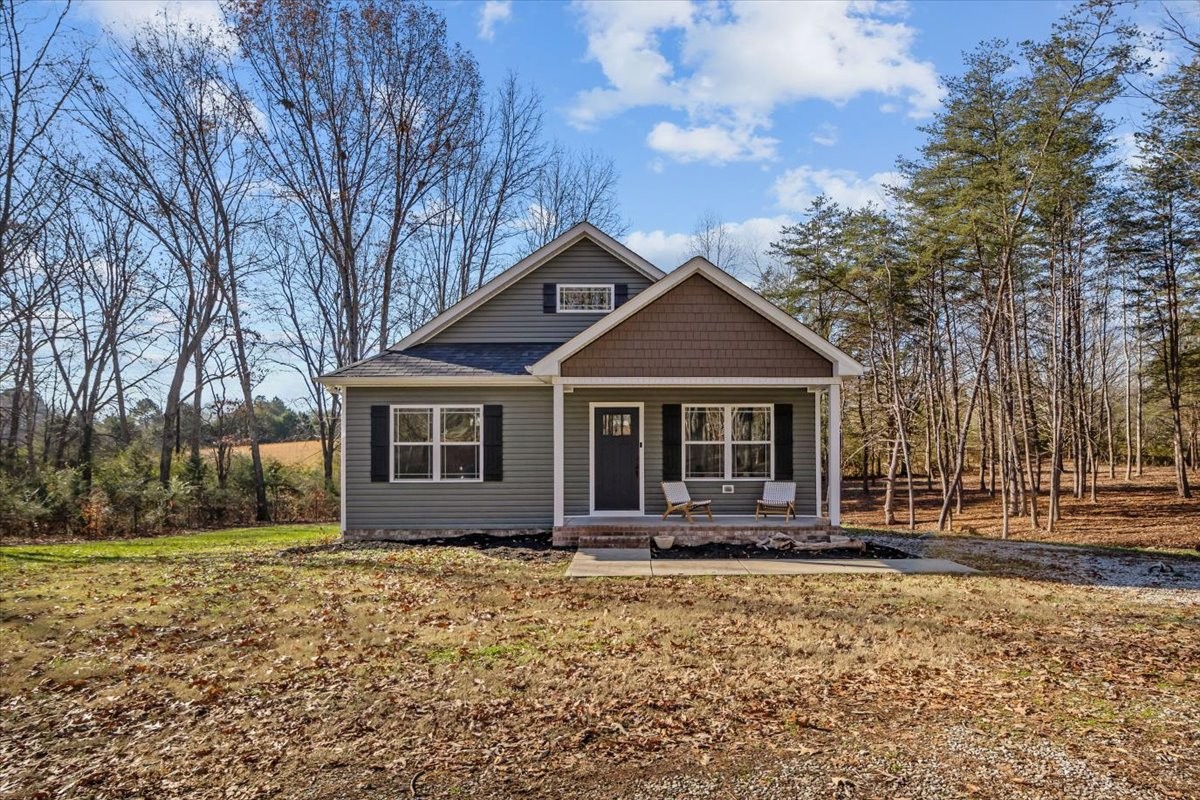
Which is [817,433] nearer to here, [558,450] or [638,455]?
[638,455]

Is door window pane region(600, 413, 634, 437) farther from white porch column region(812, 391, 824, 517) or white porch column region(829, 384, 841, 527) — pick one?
white porch column region(829, 384, 841, 527)

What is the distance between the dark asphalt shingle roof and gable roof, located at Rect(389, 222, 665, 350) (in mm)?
321

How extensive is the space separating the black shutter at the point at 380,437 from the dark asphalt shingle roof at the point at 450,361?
705mm

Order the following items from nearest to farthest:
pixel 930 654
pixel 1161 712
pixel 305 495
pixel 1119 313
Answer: pixel 1161 712 → pixel 930 654 → pixel 305 495 → pixel 1119 313

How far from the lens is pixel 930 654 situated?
18.2 feet

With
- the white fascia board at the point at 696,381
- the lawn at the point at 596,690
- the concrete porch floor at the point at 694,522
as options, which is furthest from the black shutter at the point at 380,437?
the lawn at the point at 596,690

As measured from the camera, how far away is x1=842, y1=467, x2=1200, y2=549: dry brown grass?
14.3 meters

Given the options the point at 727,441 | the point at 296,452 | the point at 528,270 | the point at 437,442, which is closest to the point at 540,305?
the point at 528,270

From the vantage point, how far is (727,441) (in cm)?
1212

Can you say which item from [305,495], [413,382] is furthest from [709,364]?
[305,495]

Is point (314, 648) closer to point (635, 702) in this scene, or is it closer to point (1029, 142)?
point (635, 702)

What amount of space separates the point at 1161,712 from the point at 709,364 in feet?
23.7

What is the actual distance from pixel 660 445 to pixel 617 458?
82 centimetres

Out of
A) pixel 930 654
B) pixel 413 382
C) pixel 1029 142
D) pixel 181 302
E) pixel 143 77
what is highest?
pixel 143 77
